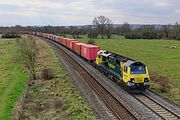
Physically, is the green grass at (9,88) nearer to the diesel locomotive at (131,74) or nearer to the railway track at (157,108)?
the diesel locomotive at (131,74)

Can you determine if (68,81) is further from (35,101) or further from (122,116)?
(122,116)

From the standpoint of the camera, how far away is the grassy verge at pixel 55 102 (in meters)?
22.5

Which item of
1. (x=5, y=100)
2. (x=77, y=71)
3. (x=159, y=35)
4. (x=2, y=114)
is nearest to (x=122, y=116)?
(x=2, y=114)

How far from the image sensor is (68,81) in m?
34.7

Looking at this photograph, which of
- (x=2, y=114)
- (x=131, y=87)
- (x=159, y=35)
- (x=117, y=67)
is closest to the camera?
(x=2, y=114)

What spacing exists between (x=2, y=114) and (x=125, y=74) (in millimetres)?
11609

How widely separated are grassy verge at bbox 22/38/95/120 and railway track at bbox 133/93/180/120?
4.75 m

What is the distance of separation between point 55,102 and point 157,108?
28.5 ft

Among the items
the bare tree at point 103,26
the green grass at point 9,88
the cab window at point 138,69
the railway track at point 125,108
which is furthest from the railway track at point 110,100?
the bare tree at point 103,26

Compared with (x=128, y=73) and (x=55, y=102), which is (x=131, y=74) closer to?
(x=128, y=73)

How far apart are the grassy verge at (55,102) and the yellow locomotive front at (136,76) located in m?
4.77

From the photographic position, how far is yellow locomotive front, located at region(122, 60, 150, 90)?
89.7ft

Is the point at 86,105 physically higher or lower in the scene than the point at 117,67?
lower

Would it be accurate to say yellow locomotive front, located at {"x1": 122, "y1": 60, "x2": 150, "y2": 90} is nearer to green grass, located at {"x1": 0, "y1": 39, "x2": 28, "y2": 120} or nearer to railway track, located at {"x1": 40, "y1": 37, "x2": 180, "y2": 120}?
railway track, located at {"x1": 40, "y1": 37, "x2": 180, "y2": 120}
